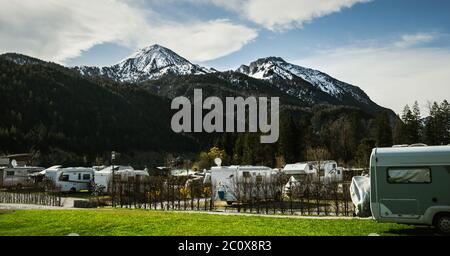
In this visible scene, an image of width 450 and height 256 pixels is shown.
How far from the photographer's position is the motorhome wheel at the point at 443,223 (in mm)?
11883

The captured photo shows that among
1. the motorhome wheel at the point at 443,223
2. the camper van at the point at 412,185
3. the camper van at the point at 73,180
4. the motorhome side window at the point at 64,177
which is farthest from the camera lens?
the motorhome side window at the point at 64,177

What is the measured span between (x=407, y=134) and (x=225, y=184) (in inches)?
1543

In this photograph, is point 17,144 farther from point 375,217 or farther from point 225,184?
point 375,217

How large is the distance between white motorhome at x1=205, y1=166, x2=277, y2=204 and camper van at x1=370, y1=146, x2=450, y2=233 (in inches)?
518

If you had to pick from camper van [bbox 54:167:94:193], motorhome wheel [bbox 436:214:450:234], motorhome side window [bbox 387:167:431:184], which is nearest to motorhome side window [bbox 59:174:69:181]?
camper van [bbox 54:167:94:193]

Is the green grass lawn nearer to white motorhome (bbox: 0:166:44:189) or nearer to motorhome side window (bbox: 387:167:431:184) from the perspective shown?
motorhome side window (bbox: 387:167:431:184)

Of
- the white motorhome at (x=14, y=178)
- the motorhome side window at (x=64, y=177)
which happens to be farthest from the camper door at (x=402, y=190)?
the white motorhome at (x=14, y=178)

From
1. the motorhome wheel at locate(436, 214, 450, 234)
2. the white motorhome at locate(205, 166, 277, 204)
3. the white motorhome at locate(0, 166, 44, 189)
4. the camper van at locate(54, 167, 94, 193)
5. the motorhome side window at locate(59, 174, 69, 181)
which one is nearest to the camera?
the motorhome wheel at locate(436, 214, 450, 234)

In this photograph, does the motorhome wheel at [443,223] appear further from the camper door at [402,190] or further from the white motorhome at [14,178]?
the white motorhome at [14,178]

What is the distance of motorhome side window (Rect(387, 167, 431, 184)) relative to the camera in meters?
12.4

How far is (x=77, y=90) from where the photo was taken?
401ft

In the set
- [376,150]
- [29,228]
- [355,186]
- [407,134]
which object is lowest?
[29,228]
